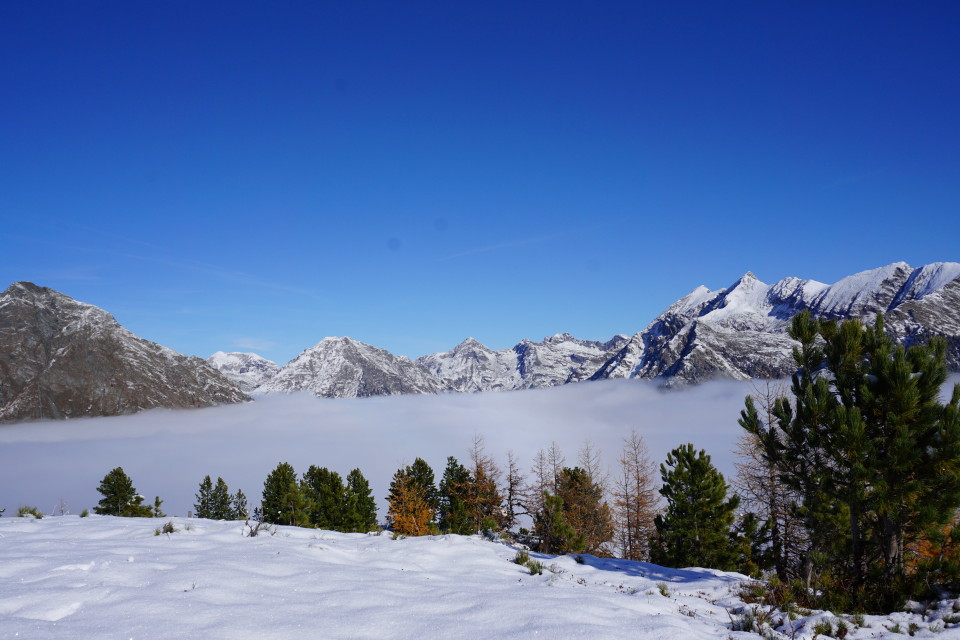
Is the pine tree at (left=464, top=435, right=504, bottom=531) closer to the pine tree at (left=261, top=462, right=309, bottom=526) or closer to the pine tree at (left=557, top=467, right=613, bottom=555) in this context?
the pine tree at (left=557, top=467, right=613, bottom=555)

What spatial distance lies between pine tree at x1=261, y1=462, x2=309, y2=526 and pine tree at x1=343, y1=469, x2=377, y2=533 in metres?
6.05

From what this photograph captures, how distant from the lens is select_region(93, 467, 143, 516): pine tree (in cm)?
5906

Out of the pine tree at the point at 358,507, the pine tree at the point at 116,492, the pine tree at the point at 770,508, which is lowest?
the pine tree at the point at 358,507

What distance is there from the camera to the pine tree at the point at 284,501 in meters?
61.7

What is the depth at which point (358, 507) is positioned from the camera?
64.9m

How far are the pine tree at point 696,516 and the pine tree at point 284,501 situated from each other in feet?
155

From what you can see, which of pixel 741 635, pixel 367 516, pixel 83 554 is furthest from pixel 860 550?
pixel 367 516

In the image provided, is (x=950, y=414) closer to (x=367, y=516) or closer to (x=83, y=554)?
(x=83, y=554)

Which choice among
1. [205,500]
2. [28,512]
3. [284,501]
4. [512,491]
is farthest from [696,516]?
[205,500]

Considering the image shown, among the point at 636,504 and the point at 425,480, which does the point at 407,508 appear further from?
the point at 636,504

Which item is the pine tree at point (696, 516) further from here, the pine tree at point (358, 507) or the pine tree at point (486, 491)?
the pine tree at point (358, 507)

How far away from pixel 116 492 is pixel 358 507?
2897 cm

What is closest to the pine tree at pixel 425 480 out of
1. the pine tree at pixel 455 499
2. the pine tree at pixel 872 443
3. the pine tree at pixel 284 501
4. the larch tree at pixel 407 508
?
the larch tree at pixel 407 508

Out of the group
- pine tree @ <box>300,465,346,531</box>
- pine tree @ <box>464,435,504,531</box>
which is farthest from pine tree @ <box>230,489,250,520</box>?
pine tree @ <box>464,435,504,531</box>
